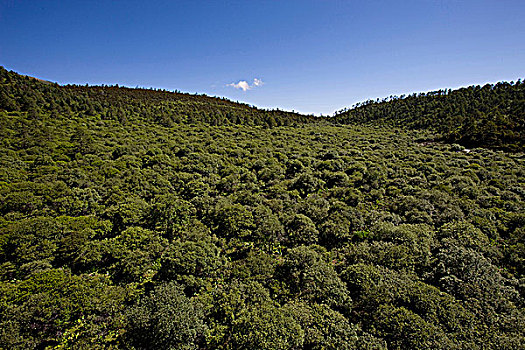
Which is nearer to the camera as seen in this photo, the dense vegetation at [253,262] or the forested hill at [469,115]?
the dense vegetation at [253,262]

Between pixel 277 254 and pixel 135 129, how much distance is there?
5709 centimetres

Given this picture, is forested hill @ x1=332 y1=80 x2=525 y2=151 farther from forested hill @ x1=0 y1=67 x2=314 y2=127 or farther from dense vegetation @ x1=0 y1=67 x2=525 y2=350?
forested hill @ x1=0 y1=67 x2=314 y2=127

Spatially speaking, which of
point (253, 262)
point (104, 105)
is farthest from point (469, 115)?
point (104, 105)

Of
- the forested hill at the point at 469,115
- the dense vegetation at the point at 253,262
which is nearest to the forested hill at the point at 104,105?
the dense vegetation at the point at 253,262

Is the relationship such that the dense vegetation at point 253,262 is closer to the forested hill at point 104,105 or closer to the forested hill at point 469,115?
the forested hill at point 469,115

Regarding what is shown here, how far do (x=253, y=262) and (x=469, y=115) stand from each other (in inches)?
3992

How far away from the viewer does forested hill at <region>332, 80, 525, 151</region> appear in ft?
172

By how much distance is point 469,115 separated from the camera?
75.6 meters

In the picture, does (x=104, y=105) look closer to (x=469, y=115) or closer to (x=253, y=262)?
(x=253, y=262)

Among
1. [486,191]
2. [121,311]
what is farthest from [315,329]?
[486,191]

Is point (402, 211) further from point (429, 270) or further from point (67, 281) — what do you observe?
point (67, 281)

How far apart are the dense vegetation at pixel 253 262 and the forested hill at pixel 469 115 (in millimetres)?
31949

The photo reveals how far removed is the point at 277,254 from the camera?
17531 mm

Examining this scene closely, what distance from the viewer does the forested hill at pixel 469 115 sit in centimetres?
5243
